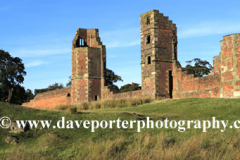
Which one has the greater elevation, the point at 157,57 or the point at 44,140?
the point at 157,57

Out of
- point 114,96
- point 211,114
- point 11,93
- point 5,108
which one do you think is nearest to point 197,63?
point 114,96

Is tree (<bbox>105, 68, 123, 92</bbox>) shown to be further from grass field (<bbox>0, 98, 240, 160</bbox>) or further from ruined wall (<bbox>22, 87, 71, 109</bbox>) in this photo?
grass field (<bbox>0, 98, 240, 160</bbox>)

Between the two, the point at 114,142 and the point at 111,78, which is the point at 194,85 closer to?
the point at 114,142

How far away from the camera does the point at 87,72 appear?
4156cm

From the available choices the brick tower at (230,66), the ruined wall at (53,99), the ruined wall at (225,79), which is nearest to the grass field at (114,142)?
the brick tower at (230,66)

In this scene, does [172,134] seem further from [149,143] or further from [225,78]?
[225,78]

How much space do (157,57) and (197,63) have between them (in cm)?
2770

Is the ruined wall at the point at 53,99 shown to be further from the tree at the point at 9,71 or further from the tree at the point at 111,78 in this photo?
the tree at the point at 111,78

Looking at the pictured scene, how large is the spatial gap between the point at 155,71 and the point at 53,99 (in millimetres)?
18236

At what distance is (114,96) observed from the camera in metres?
40.2

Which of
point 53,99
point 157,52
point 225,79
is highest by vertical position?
point 157,52

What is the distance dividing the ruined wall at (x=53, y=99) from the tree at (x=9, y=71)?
392 centimetres

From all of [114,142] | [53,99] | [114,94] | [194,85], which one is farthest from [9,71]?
[114,142]

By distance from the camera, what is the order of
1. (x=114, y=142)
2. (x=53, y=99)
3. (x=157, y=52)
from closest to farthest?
1. (x=114, y=142)
2. (x=157, y=52)
3. (x=53, y=99)
